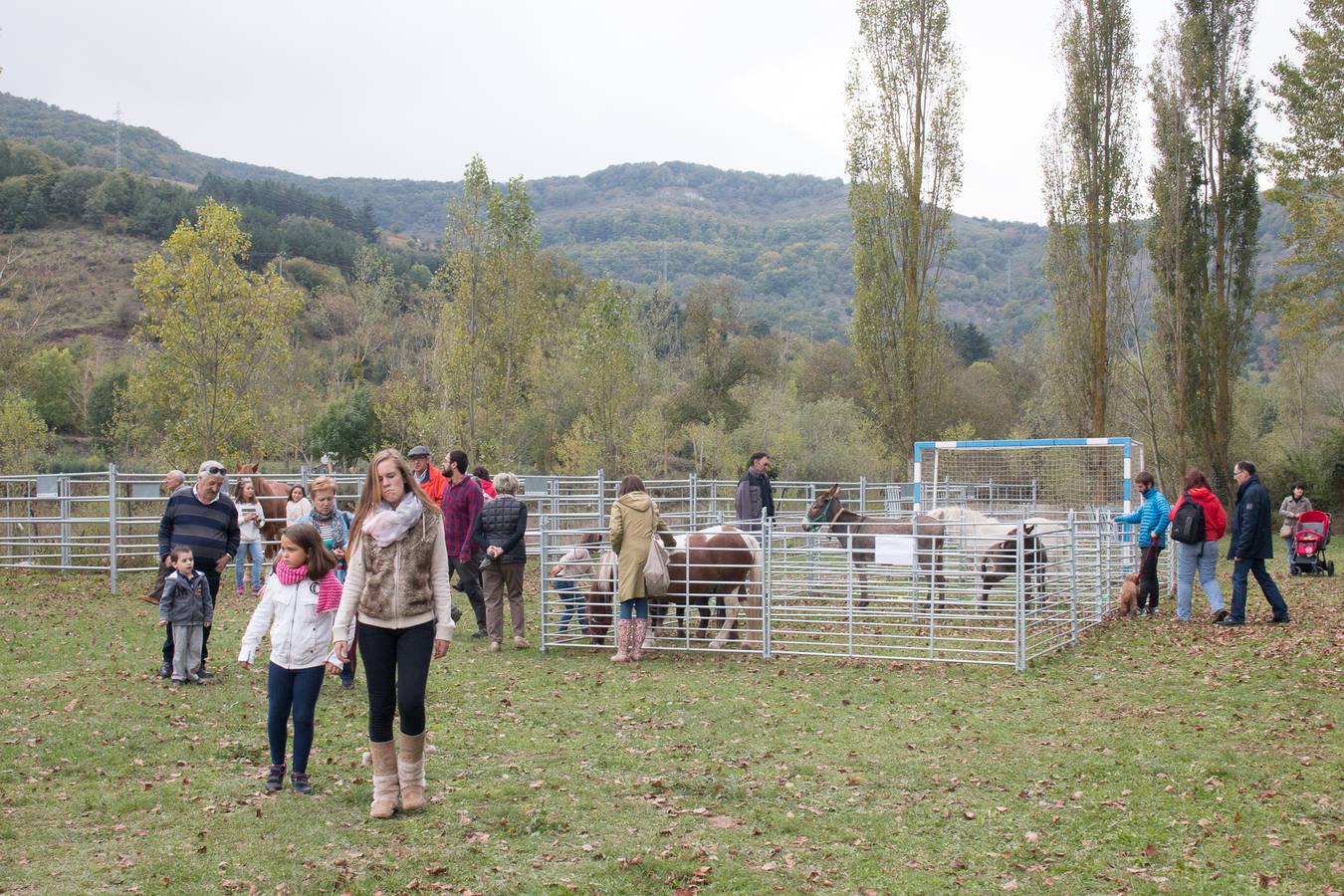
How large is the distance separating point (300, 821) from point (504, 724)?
2414mm

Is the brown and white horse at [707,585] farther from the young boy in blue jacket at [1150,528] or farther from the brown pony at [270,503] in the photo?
the brown pony at [270,503]

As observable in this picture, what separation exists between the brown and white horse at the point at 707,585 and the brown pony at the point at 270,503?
6.78m

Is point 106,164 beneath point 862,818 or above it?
above

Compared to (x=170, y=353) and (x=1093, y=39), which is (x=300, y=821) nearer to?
(x=170, y=353)

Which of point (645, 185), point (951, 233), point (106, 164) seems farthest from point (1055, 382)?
point (645, 185)

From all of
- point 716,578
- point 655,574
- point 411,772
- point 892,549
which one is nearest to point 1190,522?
point 892,549

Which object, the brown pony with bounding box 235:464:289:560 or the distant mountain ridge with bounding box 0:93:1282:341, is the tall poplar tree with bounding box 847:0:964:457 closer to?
the brown pony with bounding box 235:464:289:560

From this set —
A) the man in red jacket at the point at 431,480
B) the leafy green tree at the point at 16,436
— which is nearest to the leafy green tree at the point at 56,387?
the leafy green tree at the point at 16,436

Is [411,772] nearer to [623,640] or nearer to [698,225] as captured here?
[623,640]

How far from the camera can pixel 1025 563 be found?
10625 millimetres

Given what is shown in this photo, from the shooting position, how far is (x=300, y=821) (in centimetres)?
559

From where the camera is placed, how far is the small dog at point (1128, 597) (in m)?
13.4

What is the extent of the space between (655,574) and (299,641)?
4.90m


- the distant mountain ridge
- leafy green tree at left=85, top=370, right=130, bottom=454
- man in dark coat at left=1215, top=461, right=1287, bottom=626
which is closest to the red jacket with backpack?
man in dark coat at left=1215, top=461, right=1287, bottom=626
